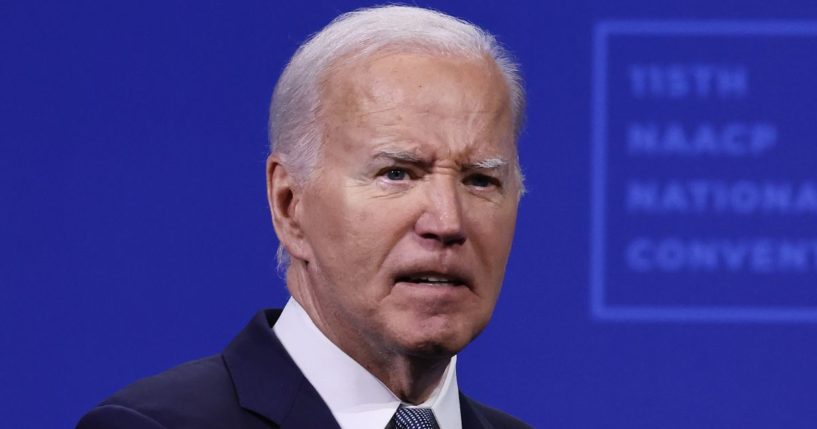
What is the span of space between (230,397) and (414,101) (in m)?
0.45

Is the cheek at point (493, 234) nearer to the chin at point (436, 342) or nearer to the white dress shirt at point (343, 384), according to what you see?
the chin at point (436, 342)

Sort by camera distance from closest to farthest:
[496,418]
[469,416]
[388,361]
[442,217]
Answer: [442,217] < [388,361] < [469,416] < [496,418]

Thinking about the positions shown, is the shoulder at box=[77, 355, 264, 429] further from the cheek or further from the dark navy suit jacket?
the cheek

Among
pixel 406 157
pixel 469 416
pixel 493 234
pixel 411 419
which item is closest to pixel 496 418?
pixel 469 416

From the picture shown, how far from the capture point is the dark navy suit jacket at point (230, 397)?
6.01 feet

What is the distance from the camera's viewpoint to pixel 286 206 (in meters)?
2.02

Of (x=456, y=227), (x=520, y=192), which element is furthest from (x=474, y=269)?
(x=520, y=192)

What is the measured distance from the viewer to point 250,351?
2014mm

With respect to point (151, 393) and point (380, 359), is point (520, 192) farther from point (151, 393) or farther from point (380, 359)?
point (151, 393)

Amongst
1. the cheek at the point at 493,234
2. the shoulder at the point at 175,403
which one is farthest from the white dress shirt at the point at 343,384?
the cheek at the point at 493,234

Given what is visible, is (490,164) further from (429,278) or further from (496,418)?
(496,418)

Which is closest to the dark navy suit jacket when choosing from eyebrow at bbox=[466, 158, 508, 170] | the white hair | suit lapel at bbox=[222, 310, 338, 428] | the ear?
suit lapel at bbox=[222, 310, 338, 428]

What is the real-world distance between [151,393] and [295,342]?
8.5 inches

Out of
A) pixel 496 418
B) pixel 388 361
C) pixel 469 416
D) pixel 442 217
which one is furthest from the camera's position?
pixel 496 418
